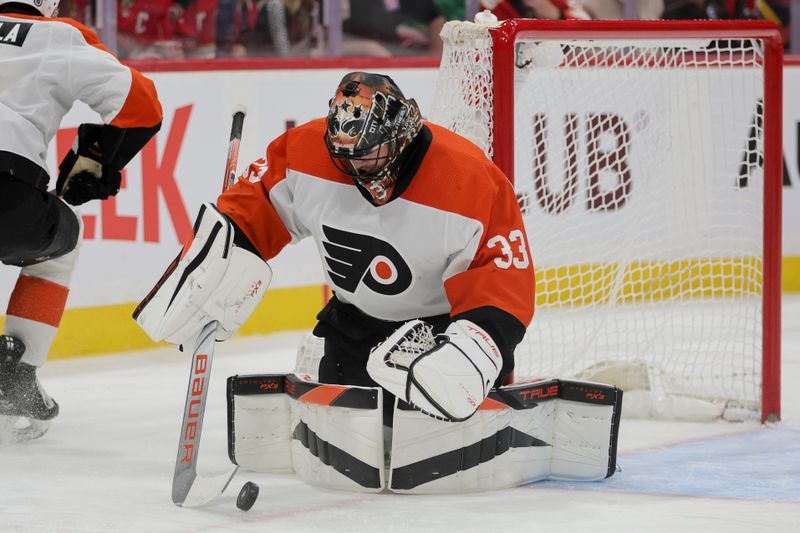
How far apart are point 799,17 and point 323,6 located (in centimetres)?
229

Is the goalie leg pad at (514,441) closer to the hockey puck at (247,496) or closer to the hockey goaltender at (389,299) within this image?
the hockey goaltender at (389,299)

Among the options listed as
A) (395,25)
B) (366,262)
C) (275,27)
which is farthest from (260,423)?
(395,25)

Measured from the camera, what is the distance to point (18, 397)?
10.7 ft

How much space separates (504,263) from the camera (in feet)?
8.54

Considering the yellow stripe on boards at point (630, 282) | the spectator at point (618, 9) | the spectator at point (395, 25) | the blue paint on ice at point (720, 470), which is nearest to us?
the blue paint on ice at point (720, 470)

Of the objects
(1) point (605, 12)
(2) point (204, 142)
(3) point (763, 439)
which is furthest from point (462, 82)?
(1) point (605, 12)

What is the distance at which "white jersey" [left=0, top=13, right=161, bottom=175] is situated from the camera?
10.1 feet

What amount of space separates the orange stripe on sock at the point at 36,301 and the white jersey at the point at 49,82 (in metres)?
0.33

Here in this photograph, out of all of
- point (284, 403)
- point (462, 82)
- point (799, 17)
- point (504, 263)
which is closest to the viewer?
point (504, 263)

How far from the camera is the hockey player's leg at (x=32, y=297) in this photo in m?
3.07

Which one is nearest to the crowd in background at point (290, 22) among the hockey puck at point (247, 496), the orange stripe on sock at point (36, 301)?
the orange stripe on sock at point (36, 301)

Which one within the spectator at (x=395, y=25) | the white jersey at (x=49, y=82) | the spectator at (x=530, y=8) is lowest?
the white jersey at (x=49, y=82)

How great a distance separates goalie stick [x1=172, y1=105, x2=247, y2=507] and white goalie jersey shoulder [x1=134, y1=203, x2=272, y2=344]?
43 mm

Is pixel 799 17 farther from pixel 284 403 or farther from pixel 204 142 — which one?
pixel 284 403
